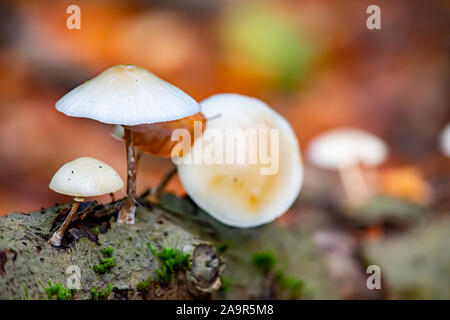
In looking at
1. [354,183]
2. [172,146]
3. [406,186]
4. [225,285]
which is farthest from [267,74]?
[225,285]

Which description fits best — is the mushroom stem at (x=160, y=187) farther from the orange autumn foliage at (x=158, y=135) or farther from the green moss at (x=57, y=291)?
the green moss at (x=57, y=291)

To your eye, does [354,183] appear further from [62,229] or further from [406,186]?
[62,229]

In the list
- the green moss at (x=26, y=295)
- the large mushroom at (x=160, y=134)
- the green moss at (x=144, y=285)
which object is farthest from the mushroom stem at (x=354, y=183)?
the green moss at (x=26, y=295)

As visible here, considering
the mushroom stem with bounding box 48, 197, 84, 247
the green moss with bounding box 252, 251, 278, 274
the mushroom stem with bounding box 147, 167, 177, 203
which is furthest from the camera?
the green moss with bounding box 252, 251, 278, 274

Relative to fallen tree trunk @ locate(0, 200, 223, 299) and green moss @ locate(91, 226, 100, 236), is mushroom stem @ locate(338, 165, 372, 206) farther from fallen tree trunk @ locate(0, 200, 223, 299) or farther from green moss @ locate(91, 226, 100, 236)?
green moss @ locate(91, 226, 100, 236)

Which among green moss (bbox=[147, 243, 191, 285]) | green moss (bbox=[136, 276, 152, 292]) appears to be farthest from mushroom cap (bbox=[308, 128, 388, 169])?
green moss (bbox=[136, 276, 152, 292])

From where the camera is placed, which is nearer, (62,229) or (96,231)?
(62,229)
